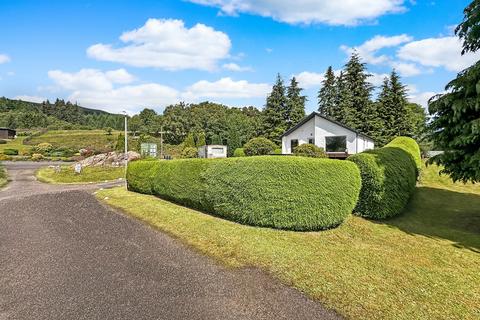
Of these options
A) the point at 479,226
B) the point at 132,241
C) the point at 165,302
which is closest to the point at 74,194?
the point at 132,241

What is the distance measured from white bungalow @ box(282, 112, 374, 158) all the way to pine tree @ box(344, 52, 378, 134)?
460 cm

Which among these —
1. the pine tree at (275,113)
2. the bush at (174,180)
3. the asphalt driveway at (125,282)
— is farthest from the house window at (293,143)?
the asphalt driveway at (125,282)

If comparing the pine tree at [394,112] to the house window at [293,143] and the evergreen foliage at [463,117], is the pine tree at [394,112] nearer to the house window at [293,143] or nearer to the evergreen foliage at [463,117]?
the house window at [293,143]

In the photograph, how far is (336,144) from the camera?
2823 centimetres

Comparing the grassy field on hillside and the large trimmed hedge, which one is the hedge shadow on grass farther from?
the grassy field on hillside

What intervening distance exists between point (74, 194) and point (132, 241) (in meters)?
8.83

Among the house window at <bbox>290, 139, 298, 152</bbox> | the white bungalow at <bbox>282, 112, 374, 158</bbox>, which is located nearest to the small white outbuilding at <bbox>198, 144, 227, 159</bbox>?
the house window at <bbox>290, 139, 298, 152</bbox>

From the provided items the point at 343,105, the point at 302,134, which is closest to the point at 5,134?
the point at 302,134

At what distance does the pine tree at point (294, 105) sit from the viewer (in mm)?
42531

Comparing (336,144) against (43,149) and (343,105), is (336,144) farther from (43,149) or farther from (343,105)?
(43,149)

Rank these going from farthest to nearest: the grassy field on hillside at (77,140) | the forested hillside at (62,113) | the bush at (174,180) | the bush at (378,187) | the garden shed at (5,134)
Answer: the forested hillside at (62,113) → the garden shed at (5,134) → the grassy field on hillside at (77,140) → the bush at (174,180) → the bush at (378,187)

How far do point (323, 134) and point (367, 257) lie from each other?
23.6 m

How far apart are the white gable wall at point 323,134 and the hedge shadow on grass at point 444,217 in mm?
12803

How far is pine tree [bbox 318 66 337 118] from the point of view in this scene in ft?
134
